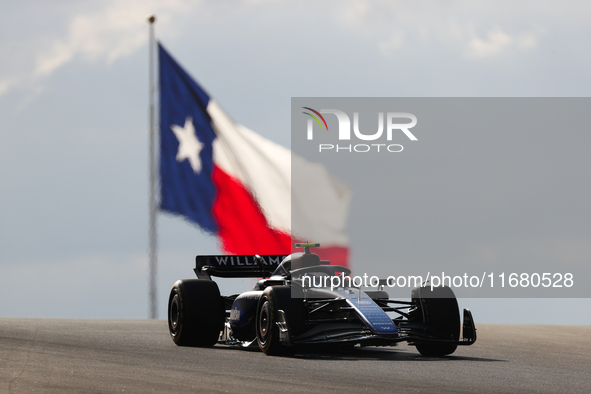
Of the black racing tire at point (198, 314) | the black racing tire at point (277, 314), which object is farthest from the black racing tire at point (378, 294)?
the black racing tire at point (198, 314)

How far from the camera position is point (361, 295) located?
39.5 feet

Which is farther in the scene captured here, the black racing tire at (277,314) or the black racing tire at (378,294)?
the black racing tire at (378,294)

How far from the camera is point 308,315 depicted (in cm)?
1155

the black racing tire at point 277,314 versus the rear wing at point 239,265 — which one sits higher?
the rear wing at point 239,265

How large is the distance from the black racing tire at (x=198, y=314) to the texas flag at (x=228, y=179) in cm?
419

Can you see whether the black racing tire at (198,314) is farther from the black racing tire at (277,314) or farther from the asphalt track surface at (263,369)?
the black racing tire at (277,314)

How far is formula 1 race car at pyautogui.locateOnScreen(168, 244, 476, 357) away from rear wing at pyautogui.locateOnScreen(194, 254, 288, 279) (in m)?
1.13

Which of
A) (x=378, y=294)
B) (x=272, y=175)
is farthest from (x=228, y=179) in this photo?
(x=378, y=294)

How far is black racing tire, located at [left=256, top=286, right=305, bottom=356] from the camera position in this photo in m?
11.2

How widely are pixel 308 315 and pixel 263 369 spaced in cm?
194

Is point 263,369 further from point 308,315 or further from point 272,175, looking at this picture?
point 272,175

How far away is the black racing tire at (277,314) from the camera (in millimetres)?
11250

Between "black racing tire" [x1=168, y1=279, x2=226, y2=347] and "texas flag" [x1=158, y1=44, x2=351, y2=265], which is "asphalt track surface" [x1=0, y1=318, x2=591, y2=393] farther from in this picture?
"texas flag" [x1=158, y1=44, x2=351, y2=265]

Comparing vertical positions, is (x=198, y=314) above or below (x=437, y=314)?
below
